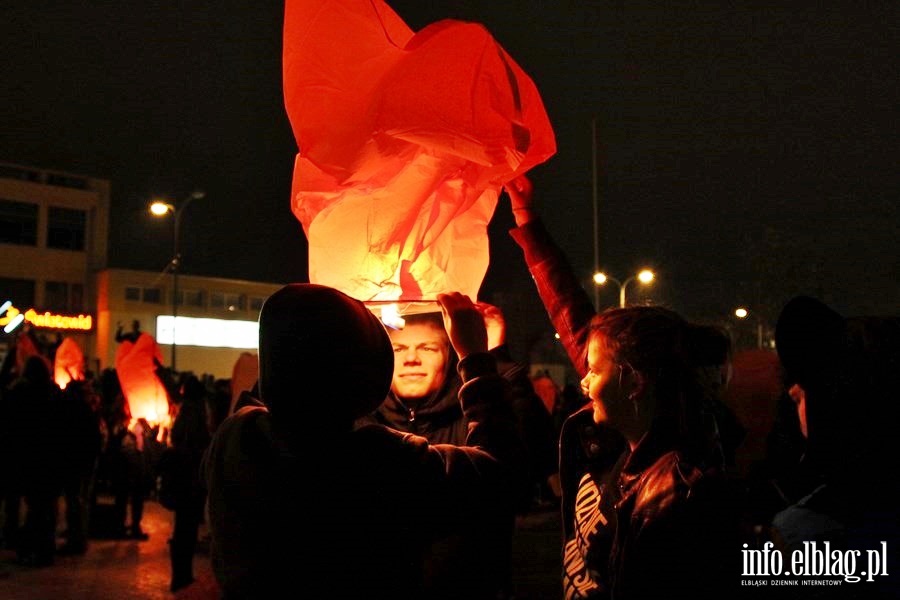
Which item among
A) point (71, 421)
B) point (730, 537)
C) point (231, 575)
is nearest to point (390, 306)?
point (231, 575)

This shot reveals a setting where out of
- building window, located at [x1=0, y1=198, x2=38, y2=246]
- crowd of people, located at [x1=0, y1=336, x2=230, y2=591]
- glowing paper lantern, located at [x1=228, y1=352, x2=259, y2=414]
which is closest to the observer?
glowing paper lantern, located at [x1=228, y1=352, x2=259, y2=414]

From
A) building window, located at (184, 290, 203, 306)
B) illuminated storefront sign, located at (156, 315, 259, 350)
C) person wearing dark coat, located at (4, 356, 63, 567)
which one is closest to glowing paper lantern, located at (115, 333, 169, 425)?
person wearing dark coat, located at (4, 356, 63, 567)

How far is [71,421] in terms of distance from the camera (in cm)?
866

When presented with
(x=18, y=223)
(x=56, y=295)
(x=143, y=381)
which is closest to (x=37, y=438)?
(x=143, y=381)

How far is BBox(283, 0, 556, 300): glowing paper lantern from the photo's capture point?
98.8 inches

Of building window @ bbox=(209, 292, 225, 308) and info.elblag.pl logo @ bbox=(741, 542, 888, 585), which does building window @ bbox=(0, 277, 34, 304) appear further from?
info.elblag.pl logo @ bbox=(741, 542, 888, 585)

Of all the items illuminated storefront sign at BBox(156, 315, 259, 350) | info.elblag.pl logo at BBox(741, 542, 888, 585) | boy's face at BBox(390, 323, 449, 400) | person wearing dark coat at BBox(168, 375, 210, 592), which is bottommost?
person wearing dark coat at BBox(168, 375, 210, 592)

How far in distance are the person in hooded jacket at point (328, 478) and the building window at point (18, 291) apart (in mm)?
45148

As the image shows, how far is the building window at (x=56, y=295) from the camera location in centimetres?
4388

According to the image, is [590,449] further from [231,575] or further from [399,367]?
[231,575]

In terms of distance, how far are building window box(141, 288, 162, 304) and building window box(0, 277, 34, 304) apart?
5541 millimetres

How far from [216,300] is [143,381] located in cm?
4057

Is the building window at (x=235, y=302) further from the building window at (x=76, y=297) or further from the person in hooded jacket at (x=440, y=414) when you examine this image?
the person in hooded jacket at (x=440, y=414)

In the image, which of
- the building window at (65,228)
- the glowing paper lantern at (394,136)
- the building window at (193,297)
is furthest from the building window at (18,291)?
the glowing paper lantern at (394,136)
